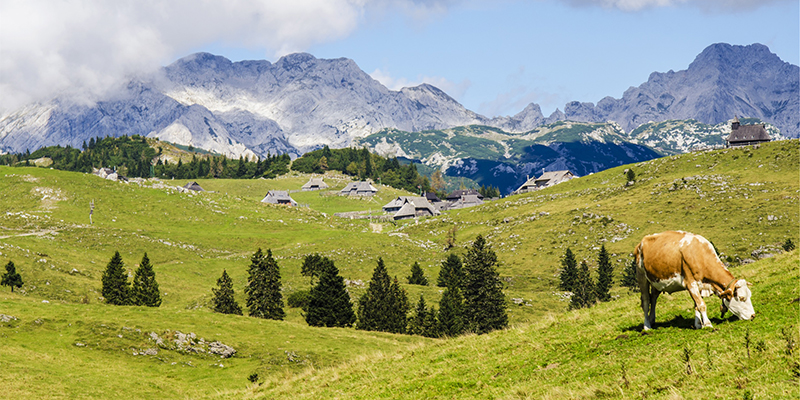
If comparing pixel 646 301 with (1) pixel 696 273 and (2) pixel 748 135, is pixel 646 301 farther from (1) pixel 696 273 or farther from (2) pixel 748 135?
(2) pixel 748 135

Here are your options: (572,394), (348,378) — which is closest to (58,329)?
(348,378)

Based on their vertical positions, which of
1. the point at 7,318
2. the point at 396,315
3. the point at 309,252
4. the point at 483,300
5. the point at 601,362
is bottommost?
the point at 396,315

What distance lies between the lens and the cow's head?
14.2 m

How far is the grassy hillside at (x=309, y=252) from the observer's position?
22312 millimetres

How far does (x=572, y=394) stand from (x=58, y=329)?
47.0 meters

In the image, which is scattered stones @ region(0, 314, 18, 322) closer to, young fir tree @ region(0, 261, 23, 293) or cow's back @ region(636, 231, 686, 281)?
young fir tree @ region(0, 261, 23, 293)

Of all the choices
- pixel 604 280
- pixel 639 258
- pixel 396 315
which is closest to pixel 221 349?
pixel 396 315

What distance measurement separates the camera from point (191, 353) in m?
44.6

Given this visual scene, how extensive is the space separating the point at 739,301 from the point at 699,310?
104 cm

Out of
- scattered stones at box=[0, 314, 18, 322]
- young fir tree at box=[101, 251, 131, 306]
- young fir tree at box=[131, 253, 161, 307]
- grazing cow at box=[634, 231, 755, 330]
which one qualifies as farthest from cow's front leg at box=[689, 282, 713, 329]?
young fir tree at box=[101, 251, 131, 306]

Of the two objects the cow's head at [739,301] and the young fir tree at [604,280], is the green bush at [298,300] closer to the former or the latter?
the young fir tree at [604,280]

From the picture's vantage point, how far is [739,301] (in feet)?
47.4

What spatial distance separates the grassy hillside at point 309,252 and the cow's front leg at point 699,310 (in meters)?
0.50

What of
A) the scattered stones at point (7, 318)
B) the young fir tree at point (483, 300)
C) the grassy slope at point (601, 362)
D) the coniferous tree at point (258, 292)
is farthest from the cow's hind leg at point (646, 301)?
the coniferous tree at point (258, 292)
